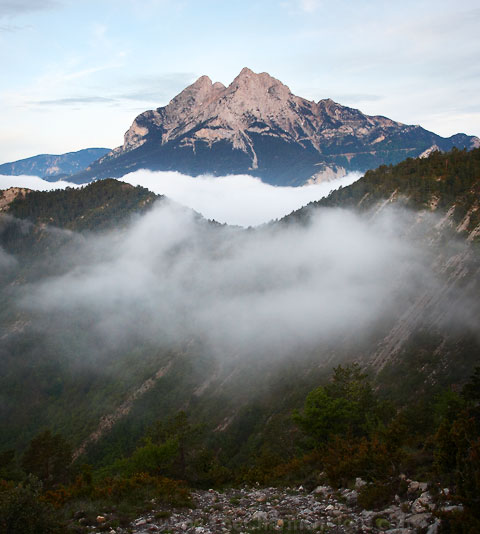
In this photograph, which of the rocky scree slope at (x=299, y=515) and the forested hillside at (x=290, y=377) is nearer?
the rocky scree slope at (x=299, y=515)

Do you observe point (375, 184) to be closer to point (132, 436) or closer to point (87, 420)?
point (132, 436)

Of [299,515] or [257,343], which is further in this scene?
[257,343]

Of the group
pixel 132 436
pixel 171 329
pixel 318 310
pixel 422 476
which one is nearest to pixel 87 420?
pixel 132 436

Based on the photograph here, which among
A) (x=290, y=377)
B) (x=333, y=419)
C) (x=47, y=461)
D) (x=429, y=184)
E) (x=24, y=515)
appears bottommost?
(x=290, y=377)

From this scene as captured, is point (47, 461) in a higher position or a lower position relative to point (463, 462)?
lower

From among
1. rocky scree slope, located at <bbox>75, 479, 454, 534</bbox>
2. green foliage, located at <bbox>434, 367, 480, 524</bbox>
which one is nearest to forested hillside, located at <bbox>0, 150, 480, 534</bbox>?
green foliage, located at <bbox>434, 367, 480, 524</bbox>

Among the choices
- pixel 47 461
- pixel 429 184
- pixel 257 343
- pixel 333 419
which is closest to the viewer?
pixel 333 419

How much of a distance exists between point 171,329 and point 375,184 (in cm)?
10240

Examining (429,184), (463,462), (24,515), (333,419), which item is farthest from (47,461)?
(429,184)

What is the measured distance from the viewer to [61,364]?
589 ft

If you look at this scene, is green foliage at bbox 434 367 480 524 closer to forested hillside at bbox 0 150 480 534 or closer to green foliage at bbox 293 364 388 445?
forested hillside at bbox 0 150 480 534

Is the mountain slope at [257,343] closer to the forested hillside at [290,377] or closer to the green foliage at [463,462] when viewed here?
the forested hillside at [290,377]

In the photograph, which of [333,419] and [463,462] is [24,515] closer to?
[463,462]

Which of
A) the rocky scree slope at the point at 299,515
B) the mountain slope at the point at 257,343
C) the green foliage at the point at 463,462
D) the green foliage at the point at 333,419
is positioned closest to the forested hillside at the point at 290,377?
the green foliage at the point at 463,462
